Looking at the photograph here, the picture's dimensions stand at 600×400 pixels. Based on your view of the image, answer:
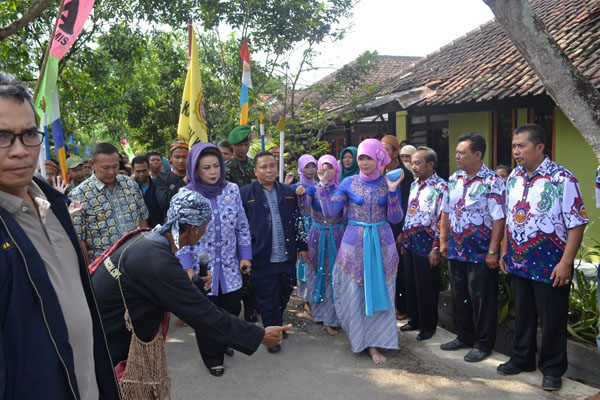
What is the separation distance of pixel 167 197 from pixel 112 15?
22.2 feet

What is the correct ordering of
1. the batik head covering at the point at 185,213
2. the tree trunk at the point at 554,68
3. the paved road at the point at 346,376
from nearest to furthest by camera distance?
1. the batik head covering at the point at 185,213
2. the paved road at the point at 346,376
3. the tree trunk at the point at 554,68

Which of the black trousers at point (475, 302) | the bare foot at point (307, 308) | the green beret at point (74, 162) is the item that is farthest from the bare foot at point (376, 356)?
the green beret at point (74, 162)

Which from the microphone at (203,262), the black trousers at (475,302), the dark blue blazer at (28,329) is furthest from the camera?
the black trousers at (475,302)

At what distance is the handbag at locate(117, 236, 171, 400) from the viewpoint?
227 centimetres

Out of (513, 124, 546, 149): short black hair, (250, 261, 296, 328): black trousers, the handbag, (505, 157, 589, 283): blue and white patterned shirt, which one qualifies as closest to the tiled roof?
(513, 124, 546, 149): short black hair

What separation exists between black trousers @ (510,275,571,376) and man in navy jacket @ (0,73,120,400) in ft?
11.1

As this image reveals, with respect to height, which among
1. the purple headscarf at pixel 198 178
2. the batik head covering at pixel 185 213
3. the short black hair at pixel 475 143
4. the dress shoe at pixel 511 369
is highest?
the short black hair at pixel 475 143

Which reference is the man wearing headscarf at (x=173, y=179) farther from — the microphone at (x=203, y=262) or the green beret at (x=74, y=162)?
the microphone at (x=203, y=262)

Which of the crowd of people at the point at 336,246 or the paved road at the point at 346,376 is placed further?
the paved road at the point at 346,376

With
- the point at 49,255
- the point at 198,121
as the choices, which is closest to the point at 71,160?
the point at 198,121

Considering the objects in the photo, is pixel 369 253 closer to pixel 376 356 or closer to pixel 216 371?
pixel 376 356

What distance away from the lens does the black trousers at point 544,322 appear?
3811 millimetres

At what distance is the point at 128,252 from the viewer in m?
2.27

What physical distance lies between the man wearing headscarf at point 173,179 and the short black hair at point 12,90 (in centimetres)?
381
